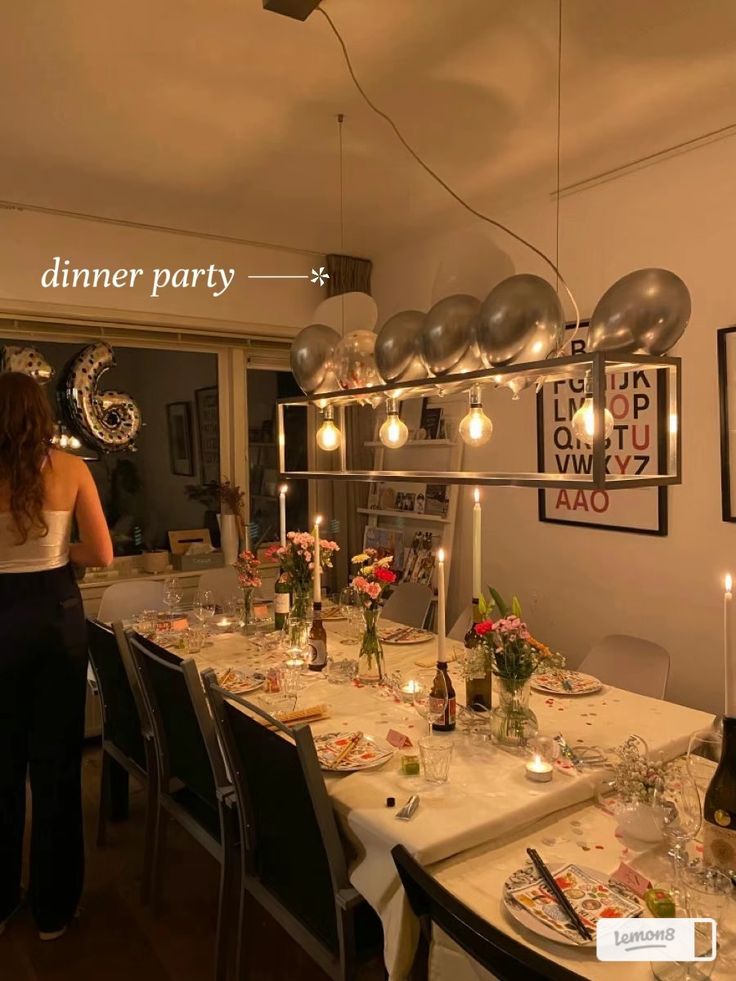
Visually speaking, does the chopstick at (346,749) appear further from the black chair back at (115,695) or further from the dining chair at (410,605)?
the dining chair at (410,605)

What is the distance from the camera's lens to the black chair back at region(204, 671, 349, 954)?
150cm

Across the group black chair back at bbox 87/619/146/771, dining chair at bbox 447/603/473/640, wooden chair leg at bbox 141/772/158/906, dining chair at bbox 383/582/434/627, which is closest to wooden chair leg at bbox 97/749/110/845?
black chair back at bbox 87/619/146/771

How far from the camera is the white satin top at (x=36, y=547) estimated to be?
82.7 inches

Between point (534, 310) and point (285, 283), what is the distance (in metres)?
2.97

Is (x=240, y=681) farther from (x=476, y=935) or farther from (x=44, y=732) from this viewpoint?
(x=476, y=935)

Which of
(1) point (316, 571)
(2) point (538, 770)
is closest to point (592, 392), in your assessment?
(2) point (538, 770)

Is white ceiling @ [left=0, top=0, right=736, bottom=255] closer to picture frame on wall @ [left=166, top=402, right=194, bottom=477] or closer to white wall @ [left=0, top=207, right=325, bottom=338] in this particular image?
white wall @ [left=0, top=207, right=325, bottom=338]

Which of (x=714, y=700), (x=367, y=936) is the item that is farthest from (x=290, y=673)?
(x=714, y=700)

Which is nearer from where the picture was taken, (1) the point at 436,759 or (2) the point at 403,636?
(1) the point at 436,759

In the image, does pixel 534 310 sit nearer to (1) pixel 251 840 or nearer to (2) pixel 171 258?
(1) pixel 251 840

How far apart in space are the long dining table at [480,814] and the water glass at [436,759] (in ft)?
0.06

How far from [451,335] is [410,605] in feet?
6.08

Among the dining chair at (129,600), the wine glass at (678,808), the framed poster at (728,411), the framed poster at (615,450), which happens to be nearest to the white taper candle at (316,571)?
the framed poster at (615,450)

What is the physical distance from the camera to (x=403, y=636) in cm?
289
